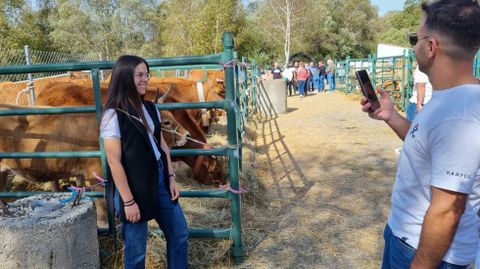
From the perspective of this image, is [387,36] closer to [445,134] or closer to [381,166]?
[381,166]

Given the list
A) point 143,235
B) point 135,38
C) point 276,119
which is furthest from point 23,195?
point 135,38

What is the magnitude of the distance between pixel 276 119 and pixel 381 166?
19.2 ft

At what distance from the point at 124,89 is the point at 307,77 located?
17535 mm

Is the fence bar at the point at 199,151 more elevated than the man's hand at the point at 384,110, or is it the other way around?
the man's hand at the point at 384,110

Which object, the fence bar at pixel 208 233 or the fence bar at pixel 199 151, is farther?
the fence bar at pixel 208 233

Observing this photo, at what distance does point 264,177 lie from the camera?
608cm

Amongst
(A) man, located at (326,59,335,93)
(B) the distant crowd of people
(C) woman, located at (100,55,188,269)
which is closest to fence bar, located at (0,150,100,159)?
(C) woman, located at (100,55,188,269)

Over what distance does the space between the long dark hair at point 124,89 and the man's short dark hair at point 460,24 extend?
1.59 metres

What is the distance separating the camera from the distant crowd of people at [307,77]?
18.7m

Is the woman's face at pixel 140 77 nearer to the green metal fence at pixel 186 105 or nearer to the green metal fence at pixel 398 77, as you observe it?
the green metal fence at pixel 186 105

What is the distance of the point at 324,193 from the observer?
5297 mm

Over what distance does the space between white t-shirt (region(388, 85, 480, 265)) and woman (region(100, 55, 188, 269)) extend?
139 cm

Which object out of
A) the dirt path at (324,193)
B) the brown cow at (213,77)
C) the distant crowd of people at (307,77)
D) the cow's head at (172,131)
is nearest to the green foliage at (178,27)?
the distant crowd of people at (307,77)

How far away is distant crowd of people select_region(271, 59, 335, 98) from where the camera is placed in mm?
18734
